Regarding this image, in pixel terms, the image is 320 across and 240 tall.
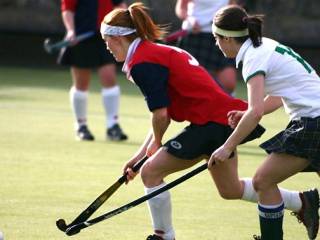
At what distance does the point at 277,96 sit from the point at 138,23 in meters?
0.81

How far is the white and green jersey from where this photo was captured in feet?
16.4

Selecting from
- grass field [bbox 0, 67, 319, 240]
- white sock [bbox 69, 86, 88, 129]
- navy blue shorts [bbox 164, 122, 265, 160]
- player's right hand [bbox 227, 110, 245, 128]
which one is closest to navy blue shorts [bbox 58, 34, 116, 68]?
white sock [bbox 69, 86, 88, 129]

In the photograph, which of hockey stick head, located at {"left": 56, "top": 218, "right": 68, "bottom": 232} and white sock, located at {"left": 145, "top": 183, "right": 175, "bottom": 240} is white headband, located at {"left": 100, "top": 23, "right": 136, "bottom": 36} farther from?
hockey stick head, located at {"left": 56, "top": 218, "right": 68, "bottom": 232}

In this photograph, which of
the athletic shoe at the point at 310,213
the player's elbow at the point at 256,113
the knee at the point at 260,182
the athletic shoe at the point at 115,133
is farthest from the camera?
the athletic shoe at the point at 115,133

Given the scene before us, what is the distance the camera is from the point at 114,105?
31.8 feet

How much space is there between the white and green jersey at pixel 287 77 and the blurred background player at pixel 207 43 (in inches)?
178

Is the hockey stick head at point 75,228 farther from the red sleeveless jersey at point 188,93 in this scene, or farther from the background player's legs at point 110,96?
the background player's legs at point 110,96

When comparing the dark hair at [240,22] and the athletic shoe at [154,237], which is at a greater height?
the dark hair at [240,22]

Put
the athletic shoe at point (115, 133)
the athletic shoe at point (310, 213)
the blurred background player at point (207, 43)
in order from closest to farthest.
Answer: the athletic shoe at point (310, 213)
the athletic shoe at point (115, 133)
the blurred background player at point (207, 43)

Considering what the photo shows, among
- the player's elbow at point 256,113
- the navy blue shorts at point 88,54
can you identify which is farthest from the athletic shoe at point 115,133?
the player's elbow at point 256,113

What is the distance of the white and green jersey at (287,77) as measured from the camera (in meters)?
4.98

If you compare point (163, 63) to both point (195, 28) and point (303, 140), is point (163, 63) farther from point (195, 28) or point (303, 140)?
point (195, 28)

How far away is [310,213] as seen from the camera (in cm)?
555

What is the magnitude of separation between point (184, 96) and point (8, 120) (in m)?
5.44
